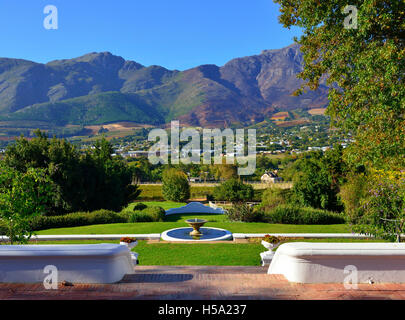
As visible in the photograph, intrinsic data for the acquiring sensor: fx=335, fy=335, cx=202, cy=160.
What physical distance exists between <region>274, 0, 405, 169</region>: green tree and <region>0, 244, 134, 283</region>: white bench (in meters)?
9.93

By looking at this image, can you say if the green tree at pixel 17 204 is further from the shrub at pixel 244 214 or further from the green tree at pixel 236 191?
the green tree at pixel 236 191

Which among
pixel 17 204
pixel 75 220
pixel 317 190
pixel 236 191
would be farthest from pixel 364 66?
pixel 236 191

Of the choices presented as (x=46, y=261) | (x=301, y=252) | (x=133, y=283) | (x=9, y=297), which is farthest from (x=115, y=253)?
(x=301, y=252)

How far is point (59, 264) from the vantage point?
523cm

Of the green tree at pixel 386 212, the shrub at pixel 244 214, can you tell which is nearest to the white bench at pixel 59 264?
the green tree at pixel 386 212

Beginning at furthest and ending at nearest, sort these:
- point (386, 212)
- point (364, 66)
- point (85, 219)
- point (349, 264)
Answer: point (85, 219), point (364, 66), point (386, 212), point (349, 264)

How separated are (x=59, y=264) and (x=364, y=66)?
38.2ft

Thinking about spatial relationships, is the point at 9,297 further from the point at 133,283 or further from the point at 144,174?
the point at 144,174

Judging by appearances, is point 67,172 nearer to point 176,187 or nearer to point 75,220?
point 75,220

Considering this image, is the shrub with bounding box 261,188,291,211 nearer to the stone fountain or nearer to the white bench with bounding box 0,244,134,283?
the stone fountain

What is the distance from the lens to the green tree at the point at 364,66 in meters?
11.1

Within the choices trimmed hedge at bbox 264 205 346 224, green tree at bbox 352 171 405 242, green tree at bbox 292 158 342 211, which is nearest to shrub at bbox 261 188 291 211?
green tree at bbox 292 158 342 211

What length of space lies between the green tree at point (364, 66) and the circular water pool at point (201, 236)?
6416mm

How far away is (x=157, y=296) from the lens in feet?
15.1
